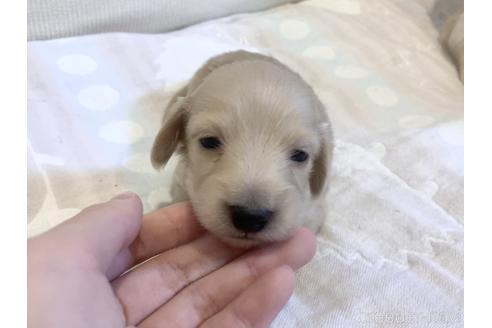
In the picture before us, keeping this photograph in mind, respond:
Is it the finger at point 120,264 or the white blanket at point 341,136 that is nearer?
the finger at point 120,264

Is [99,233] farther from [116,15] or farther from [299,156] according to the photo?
[116,15]

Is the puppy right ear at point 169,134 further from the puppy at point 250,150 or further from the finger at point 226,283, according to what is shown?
the finger at point 226,283

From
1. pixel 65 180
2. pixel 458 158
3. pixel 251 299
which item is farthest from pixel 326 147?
pixel 65 180

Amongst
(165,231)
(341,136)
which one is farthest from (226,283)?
(341,136)

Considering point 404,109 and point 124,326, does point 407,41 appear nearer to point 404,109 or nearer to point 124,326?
point 404,109

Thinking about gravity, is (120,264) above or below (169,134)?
below

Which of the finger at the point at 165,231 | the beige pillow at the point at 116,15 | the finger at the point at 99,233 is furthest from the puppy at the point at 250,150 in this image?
the beige pillow at the point at 116,15

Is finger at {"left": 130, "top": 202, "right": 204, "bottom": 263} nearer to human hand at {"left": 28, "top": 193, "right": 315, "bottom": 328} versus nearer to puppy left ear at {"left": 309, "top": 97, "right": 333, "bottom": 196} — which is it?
human hand at {"left": 28, "top": 193, "right": 315, "bottom": 328}

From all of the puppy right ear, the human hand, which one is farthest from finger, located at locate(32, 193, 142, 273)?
the puppy right ear
